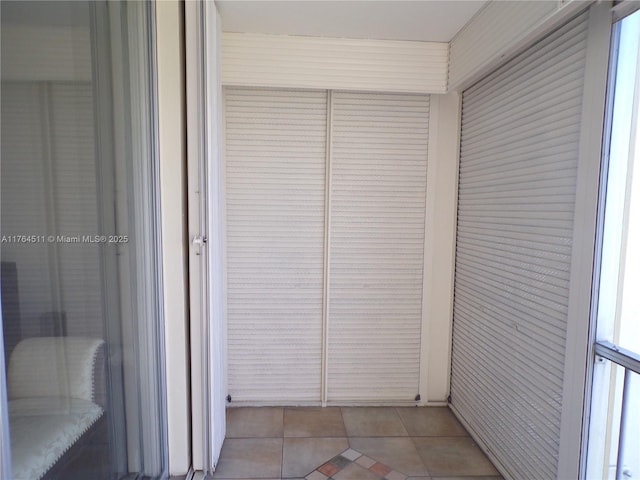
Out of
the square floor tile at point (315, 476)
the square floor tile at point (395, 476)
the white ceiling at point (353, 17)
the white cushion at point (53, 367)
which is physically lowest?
the square floor tile at point (395, 476)

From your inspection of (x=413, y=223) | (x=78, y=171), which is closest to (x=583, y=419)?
(x=413, y=223)

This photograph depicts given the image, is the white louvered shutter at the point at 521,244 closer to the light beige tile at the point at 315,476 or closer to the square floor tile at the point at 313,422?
the square floor tile at the point at 313,422

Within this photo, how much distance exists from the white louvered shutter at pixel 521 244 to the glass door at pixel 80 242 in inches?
71.3

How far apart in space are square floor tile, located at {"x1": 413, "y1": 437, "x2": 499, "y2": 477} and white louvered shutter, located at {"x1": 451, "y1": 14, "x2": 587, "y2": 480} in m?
0.09

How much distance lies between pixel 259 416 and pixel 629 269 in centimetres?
225

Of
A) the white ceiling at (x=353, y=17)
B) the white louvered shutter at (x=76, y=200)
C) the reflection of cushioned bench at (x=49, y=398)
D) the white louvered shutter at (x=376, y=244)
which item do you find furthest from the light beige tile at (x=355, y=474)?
the white ceiling at (x=353, y=17)

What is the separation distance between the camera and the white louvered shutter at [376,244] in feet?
8.31

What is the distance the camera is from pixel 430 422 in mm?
2490

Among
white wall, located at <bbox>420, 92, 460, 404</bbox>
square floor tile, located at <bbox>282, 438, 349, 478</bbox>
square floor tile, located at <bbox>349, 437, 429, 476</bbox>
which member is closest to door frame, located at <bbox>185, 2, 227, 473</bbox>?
square floor tile, located at <bbox>282, 438, 349, 478</bbox>

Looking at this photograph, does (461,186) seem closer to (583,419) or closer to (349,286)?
(349,286)

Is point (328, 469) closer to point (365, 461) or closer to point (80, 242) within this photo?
point (365, 461)

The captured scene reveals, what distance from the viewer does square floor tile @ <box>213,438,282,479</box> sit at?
76.9 inches

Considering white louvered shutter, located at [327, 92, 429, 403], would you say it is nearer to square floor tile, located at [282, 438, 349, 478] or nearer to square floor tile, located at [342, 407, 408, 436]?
square floor tile, located at [342, 407, 408, 436]

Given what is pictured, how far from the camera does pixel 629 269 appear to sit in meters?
1.34
